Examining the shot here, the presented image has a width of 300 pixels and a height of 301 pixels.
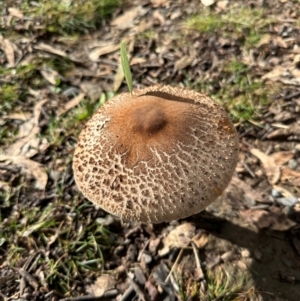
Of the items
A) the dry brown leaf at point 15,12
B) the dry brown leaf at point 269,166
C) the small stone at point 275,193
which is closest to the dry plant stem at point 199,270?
the small stone at point 275,193

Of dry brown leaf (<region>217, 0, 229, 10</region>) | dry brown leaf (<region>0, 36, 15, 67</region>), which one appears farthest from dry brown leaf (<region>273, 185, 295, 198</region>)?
dry brown leaf (<region>0, 36, 15, 67</region>)

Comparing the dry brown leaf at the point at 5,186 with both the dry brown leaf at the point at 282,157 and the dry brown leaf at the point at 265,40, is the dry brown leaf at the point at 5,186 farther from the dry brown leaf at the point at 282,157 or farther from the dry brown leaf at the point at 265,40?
the dry brown leaf at the point at 265,40

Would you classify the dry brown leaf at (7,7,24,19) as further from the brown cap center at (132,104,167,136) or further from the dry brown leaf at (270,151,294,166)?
the dry brown leaf at (270,151,294,166)

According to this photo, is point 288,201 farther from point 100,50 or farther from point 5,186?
point 100,50

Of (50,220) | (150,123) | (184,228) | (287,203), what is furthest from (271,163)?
(50,220)

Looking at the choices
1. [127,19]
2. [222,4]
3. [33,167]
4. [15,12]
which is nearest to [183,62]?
[222,4]

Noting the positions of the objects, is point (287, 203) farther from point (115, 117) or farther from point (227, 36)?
point (227, 36)
